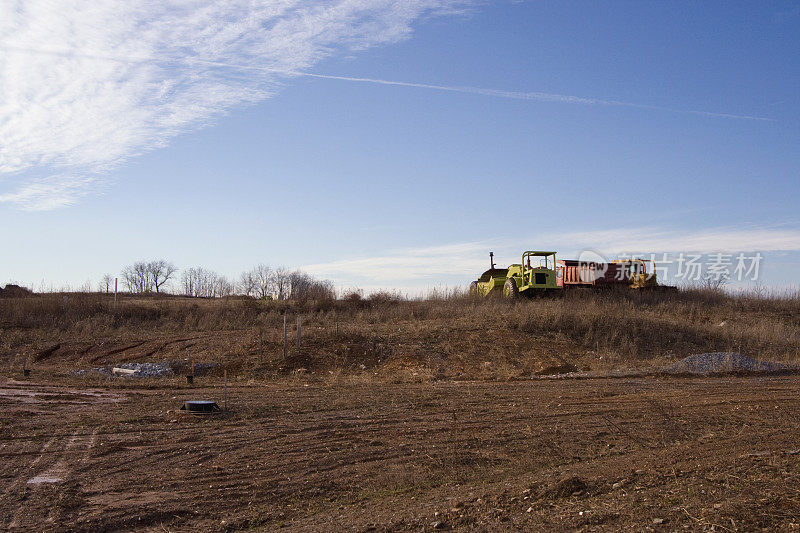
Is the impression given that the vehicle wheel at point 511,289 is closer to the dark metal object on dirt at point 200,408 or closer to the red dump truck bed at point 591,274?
the red dump truck bed at point 591,274

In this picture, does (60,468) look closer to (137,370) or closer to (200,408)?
(200,408)

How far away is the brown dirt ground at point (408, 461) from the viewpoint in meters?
5.85

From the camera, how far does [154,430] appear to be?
10062 millimetres

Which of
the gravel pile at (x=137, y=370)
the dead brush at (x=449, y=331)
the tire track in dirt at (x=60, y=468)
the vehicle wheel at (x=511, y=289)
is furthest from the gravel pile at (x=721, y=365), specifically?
the tire track in dirt at (x=60, y=468)

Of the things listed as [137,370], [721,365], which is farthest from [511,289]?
[137,370]

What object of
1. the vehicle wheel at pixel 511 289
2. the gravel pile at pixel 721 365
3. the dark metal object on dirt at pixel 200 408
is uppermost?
the vehicle wheel at pixel 511 289

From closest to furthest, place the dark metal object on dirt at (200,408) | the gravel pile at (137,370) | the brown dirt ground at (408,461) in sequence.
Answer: the brown dirt ground at (408,461) < the dark metal object on dirt at (200,408) < the gravel pile at (137,370)

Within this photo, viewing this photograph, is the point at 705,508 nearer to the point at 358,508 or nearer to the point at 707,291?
the point at 358,508

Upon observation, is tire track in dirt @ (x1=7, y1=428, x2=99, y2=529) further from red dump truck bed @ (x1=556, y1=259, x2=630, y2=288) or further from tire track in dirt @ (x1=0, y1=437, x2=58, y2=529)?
red dump truck bed @ (x1=556, y1=259, x2=630, y2=288)

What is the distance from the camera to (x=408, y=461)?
27.7 ft

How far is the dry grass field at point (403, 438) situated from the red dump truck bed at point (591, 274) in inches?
312

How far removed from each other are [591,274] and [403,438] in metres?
23.6

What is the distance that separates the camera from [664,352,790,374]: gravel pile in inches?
719

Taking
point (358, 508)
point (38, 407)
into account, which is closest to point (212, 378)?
point (38, 407)
